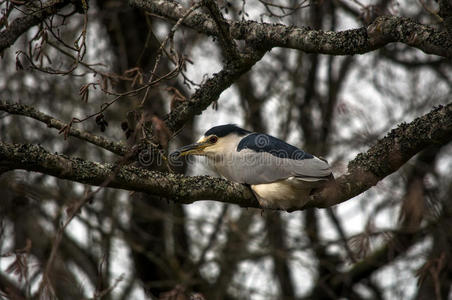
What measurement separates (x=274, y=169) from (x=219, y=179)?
840 millimetres

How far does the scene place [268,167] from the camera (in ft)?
14.1

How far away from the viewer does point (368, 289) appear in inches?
322

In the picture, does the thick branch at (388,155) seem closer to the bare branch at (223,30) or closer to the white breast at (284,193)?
the white breast at (284,193)

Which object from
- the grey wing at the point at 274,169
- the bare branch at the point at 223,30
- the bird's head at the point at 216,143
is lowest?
the grey wing at the point at 274,169

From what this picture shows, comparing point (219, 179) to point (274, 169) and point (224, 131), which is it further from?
point (224, 131)

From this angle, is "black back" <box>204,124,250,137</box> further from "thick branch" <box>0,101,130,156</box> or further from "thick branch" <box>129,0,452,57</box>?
"thick branch" <box>0,101,130,156</box>

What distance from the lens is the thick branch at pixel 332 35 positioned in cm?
322

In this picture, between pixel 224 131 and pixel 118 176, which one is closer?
pixel 118 176

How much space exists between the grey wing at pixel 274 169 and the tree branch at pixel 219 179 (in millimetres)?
174

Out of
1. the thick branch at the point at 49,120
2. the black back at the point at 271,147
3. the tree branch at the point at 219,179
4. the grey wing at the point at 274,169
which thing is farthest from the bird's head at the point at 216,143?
the thick branch at the point at 49,120

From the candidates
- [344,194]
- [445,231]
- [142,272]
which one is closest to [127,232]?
[142,272]

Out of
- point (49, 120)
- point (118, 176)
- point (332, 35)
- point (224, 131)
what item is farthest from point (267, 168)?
point (49, 120)

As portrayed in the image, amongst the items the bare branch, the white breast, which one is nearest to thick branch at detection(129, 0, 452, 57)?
the bare branch

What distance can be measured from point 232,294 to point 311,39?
590 cm
